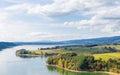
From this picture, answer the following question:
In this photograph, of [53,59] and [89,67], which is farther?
[53,59]

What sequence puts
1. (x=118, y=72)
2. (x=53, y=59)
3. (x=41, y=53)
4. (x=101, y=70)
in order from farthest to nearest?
(x=41, y=53) → (x=53, y=59) → (x=101, y=70) → (x=118, y=72)

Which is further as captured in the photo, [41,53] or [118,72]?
[41,53]

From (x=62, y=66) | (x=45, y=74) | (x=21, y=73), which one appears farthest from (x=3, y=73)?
(x=62, y=66)

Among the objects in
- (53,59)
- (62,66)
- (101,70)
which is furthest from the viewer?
(53,59)

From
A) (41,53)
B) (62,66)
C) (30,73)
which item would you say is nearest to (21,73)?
(30,73)

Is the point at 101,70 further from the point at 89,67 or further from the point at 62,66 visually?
the point at 62,66

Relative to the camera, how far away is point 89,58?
77.9m

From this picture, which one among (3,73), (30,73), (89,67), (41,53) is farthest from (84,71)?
(41,53)

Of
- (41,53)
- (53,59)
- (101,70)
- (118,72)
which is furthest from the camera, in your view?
(41,53)

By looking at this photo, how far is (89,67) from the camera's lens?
75.4 meters

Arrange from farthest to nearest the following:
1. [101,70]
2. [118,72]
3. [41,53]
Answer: [41,53]
[101,70]
[118,72]

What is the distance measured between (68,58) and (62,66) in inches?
122

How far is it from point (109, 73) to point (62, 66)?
60.2 ft

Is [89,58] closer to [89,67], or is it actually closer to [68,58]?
[89,67]
